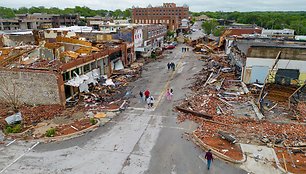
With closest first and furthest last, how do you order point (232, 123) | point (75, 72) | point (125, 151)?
Result: 1. point (125, 151)
2. point (232, 123)
3. point (75, 72)

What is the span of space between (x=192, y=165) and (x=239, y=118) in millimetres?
7589

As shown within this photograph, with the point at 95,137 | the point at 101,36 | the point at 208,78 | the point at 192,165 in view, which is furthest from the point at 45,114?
the point at 101,36

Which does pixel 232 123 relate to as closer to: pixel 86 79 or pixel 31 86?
pixel 86 79

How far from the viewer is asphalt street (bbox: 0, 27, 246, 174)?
1409 centimetres

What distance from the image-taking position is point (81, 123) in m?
19.7

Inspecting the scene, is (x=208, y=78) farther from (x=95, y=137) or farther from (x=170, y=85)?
(x=95, y=137)

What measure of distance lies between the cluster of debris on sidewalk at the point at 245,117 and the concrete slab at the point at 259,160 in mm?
460

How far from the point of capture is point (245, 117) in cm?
2023

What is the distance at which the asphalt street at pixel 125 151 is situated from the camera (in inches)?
555

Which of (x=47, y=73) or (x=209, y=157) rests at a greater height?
(x=47, y=73)

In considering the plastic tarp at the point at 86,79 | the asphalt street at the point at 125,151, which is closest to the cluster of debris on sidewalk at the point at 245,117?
the asphalt street at the point at 125,151

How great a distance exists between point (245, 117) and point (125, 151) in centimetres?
1038

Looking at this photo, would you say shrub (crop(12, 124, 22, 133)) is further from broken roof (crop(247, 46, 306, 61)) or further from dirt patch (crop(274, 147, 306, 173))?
broken roof (crop(247, 46, 306, 61))

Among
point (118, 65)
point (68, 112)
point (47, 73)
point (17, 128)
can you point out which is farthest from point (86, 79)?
point (118, 65)
